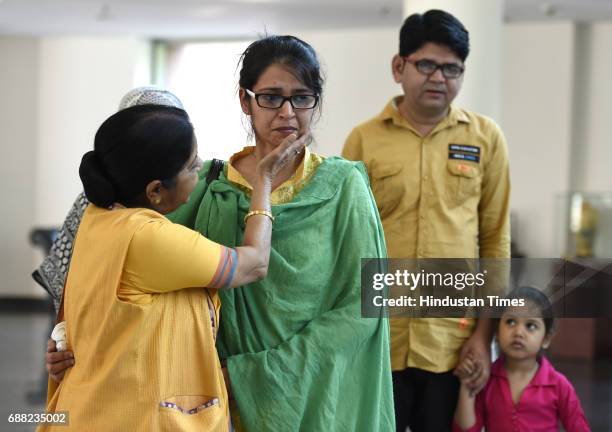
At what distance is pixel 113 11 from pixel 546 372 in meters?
7.56

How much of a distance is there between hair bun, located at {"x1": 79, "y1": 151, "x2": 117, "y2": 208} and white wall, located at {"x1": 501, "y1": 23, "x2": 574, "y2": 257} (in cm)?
884

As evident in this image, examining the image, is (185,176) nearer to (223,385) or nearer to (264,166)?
(264,166)

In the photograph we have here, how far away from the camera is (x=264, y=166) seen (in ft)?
6.39

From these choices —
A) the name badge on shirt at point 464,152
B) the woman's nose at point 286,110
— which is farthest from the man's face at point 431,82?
the woman's nose at point 286,110

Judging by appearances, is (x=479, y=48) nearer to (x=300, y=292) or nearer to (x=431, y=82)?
(x=431, y=82)

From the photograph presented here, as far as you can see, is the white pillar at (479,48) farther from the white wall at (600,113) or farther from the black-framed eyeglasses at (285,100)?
the white wall at (600,113)

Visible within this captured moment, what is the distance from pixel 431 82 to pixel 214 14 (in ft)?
24.1

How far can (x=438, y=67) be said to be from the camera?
2.69 m

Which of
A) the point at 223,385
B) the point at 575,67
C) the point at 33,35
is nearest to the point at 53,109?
the point at 33,35

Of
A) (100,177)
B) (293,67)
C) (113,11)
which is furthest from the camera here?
(113,11)

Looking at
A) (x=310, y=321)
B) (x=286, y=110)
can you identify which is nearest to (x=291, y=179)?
(x=286, y=110)

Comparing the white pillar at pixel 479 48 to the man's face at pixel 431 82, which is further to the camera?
the white pillar at pixel 479 48

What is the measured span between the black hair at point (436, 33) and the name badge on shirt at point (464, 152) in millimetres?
257

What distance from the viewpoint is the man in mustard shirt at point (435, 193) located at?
271cm
